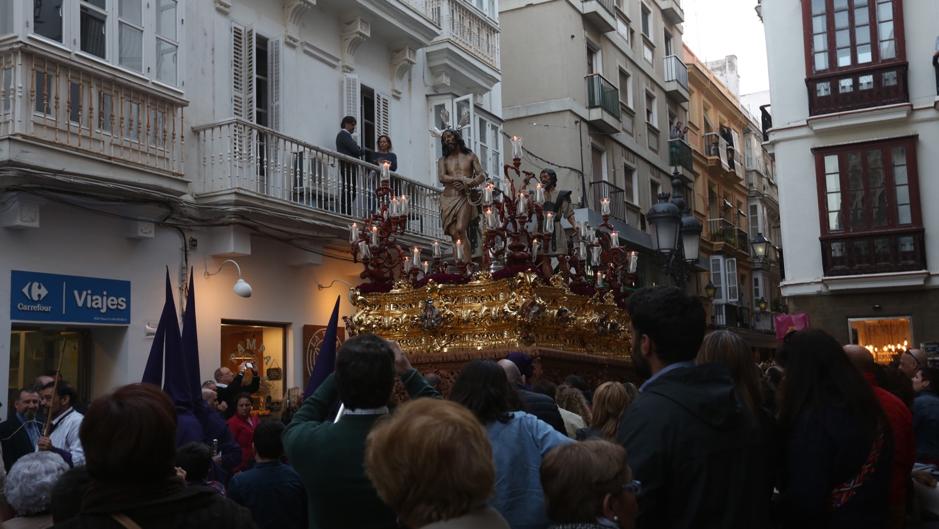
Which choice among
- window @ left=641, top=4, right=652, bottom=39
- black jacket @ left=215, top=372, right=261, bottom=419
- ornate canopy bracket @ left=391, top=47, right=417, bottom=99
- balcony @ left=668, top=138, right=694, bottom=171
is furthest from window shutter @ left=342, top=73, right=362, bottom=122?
window @ left=641, top=4, right=652, bottom=39

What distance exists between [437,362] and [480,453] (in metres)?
7.03

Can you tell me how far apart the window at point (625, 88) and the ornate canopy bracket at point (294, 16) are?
14.1 m

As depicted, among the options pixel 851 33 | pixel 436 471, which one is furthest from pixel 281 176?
pixel 851 33

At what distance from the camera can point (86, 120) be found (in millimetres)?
11062

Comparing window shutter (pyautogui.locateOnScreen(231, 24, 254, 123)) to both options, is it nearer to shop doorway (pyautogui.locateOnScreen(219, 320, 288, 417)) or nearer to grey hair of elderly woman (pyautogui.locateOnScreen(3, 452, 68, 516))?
shop doorway (pyautogui.locateOnScreen(219, 320, 288, 417))

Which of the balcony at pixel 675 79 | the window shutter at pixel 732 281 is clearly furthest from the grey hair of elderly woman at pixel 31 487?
the window shutter at pixel 732 281

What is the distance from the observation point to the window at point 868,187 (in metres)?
19.9

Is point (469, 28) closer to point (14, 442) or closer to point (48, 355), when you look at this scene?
point (48, 355)

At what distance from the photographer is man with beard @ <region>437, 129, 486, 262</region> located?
10.4m

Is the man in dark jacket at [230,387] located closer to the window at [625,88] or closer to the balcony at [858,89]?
the balcony at [858,89]

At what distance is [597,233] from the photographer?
436 inches

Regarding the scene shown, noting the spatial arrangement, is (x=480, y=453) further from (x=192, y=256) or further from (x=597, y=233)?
(x=192, y=256)

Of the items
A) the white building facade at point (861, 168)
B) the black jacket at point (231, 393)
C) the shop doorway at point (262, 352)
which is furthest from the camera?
the white building facade at point (861, 168)

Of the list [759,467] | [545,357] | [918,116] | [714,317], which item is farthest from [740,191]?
[759,467]
